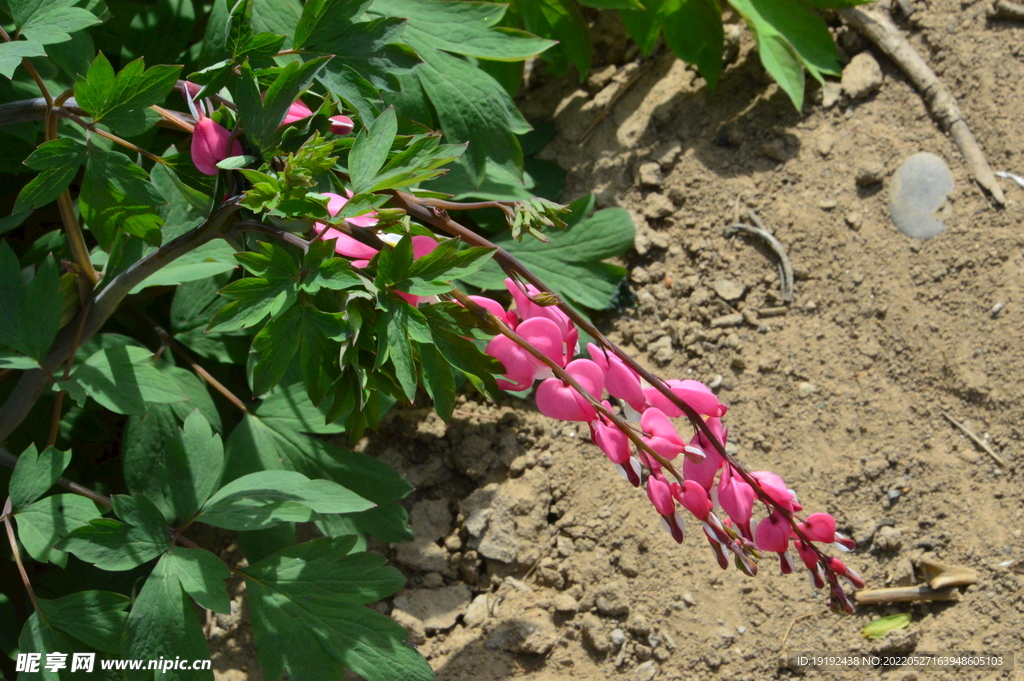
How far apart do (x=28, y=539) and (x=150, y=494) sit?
233mm

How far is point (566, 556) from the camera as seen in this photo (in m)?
1.71

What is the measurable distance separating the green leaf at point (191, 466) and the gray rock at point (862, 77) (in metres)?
1.72

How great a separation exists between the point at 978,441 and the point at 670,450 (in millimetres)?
1010

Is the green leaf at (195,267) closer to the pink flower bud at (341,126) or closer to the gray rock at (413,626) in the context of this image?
the pink flower bud at (341,126)

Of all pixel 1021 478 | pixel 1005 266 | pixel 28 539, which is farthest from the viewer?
pixel 1005 266

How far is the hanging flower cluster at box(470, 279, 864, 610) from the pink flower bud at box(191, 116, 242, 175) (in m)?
0.40

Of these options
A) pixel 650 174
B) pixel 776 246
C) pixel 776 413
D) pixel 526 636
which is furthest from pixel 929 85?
pixel 526 636

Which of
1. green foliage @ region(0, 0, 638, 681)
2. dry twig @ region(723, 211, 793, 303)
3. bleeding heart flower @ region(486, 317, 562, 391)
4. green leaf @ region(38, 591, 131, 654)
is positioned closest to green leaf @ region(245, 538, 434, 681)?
green foliage @ region(0, 0, 638, 681)

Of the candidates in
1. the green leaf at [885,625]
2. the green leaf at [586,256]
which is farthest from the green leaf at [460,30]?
the green leaf at [885,625]

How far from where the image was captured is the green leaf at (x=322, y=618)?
1.36 m

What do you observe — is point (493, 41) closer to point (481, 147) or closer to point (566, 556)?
point (481, 147)

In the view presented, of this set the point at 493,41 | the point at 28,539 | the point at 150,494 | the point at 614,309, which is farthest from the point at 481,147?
the point at 28,539

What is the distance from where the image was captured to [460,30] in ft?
5.07

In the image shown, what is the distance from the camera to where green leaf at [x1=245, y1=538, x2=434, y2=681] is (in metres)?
1.36
